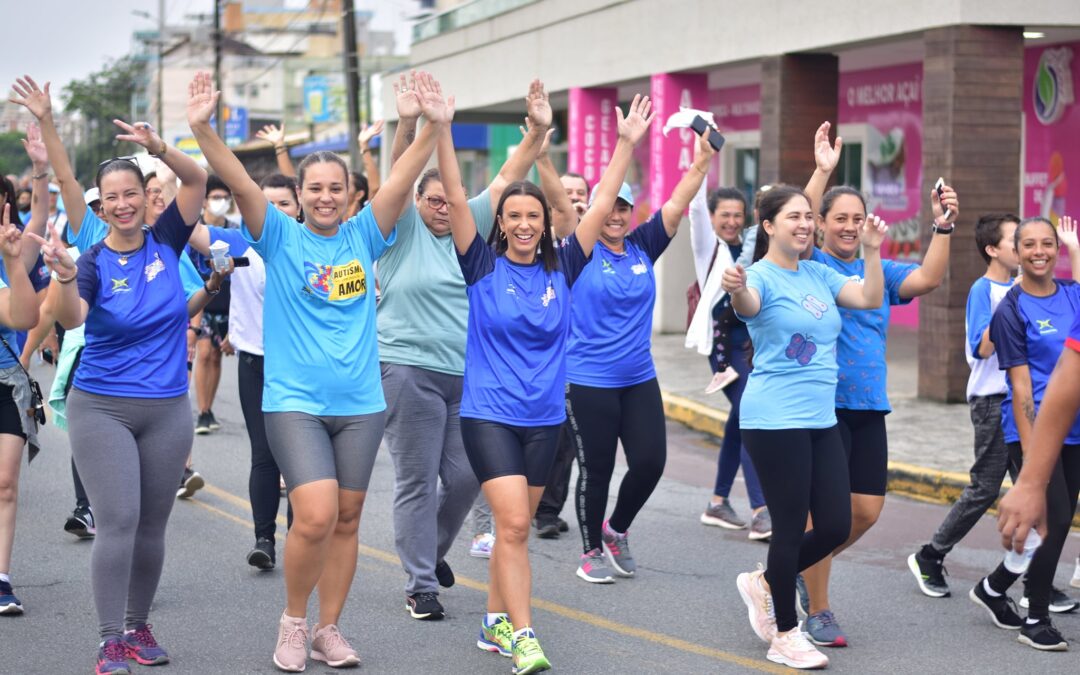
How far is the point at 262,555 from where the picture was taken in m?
7.62

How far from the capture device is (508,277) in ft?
19.6

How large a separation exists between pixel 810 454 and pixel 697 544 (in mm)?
2677

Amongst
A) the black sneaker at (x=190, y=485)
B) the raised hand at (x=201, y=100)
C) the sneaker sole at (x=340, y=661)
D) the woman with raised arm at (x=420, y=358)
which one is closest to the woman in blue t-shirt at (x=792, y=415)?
the woman with raised arm at (x=420, y=358)

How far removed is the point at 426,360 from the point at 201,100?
1717 mm

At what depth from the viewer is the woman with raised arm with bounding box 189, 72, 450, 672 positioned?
5586mm

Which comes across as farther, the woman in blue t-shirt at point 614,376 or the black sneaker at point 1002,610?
the woman in blue t-shirt at point 614,376

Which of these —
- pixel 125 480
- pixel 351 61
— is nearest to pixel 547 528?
pixel 125 480

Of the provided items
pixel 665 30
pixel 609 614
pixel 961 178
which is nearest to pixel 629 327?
pixel 609 614

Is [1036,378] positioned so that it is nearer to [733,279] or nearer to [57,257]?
[733,279]

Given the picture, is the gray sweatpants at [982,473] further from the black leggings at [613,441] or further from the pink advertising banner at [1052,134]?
the pink advertising banner at [1052,134]

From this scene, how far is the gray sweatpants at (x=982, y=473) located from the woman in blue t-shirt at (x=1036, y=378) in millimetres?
427

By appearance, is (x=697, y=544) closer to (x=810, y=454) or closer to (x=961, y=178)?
(x=810, y=454)

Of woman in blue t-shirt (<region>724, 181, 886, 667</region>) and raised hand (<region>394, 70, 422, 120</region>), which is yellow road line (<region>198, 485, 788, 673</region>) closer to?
woman in blue t-shirt (<region>724, 181, 886, 667</region>)

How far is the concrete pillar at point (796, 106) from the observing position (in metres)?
16.6
